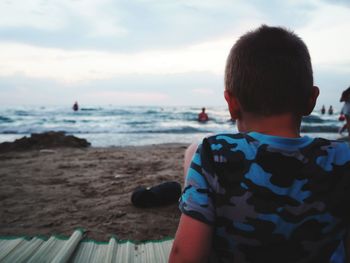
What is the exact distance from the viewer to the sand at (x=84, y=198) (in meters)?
2.51

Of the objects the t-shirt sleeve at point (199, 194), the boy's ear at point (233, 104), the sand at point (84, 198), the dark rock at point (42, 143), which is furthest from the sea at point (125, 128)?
the t-shirt sleeve at point (199, 194)

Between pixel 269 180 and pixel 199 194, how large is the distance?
0.77ft

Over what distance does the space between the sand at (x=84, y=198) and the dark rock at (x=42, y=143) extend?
2023mm

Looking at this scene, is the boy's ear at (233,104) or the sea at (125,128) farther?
the sea at (125,128)

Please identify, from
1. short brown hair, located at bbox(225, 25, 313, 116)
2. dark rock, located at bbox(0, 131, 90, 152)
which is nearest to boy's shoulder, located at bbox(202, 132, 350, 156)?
short brown hair, located at bbox(225, 25, 313, 116)

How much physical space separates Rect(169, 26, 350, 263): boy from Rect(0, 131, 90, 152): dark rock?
7514 millimetres

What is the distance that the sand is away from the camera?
251 cm

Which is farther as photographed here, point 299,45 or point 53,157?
point 53,157

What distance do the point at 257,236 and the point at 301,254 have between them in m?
0.17

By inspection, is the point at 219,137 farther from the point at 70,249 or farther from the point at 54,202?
the point at 54,202

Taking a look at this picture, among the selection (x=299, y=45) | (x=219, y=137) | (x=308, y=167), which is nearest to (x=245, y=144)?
(x=219, y=137)

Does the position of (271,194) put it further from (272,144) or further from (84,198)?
(84,198)

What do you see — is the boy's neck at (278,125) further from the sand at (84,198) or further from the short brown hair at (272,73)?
the sand at (84,198)

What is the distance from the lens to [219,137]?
1068 mm
